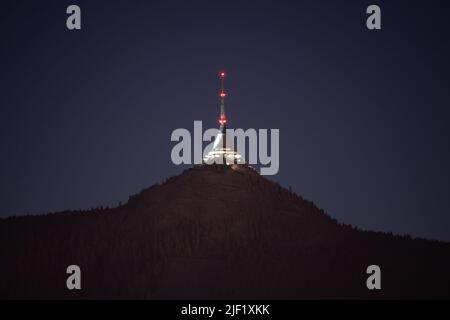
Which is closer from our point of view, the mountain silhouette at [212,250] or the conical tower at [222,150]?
the mountain silhouette at [212,250]

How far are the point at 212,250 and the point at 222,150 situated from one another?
40.8 m

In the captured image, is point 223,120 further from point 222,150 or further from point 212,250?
point 212,250

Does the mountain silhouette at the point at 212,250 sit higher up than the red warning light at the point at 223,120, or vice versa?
the red warning light at the point at 223,120

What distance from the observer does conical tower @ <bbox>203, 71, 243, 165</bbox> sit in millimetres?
174750

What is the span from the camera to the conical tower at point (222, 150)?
174750 mm

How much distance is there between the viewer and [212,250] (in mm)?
139875

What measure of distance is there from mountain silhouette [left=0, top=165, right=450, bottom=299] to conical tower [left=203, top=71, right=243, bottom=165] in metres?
13.5

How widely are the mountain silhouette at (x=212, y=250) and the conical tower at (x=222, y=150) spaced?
13.5 m

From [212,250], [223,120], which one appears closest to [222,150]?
[223,120]

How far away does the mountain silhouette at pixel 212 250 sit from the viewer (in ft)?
424

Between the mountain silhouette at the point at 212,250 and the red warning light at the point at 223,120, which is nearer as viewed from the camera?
the mountain silhouette at the point at 212,250

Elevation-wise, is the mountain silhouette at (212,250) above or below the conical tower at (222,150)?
below
